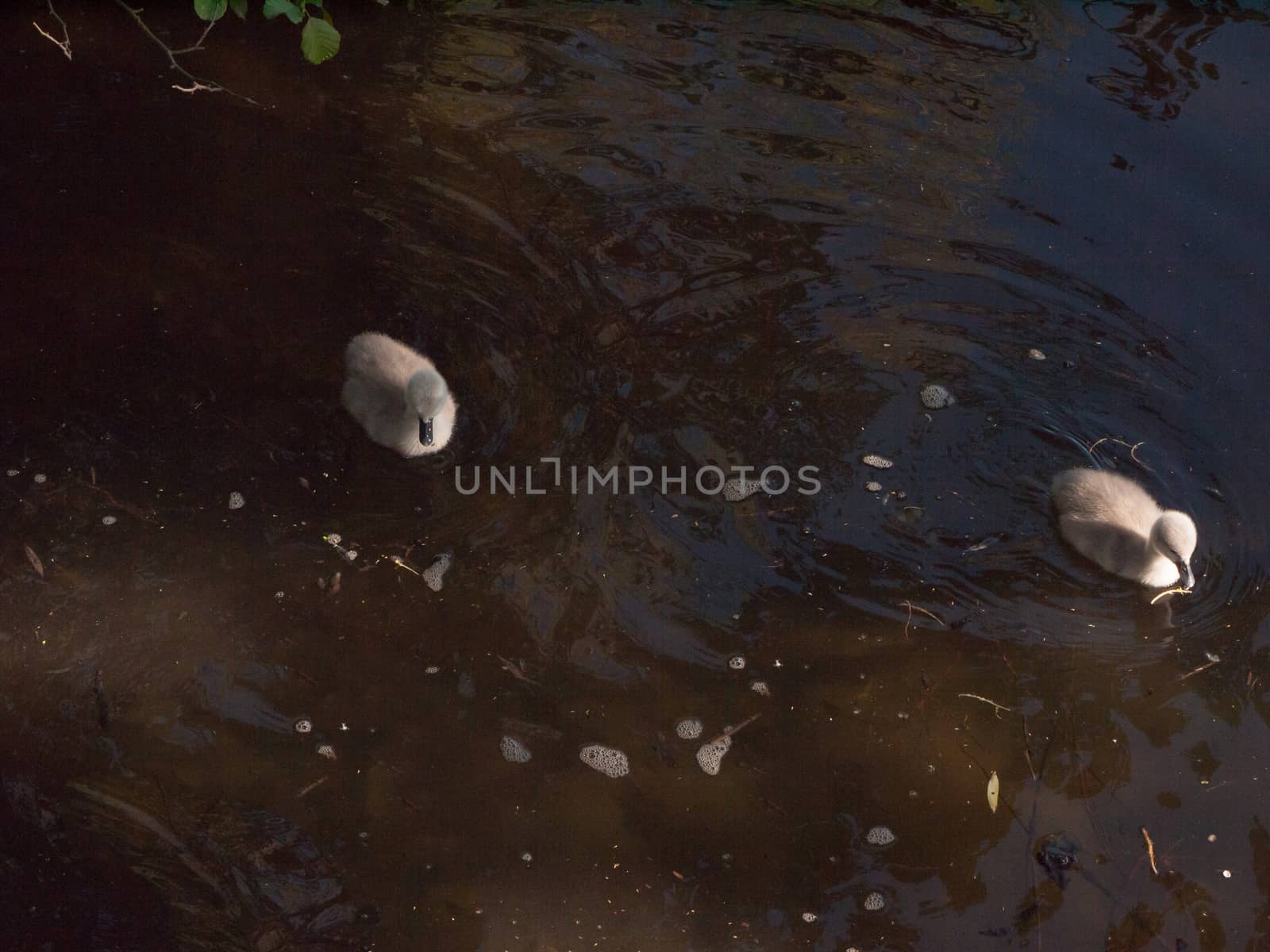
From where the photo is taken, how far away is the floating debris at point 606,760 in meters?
3.06

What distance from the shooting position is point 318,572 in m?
3.37

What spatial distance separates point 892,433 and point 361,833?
2.20m

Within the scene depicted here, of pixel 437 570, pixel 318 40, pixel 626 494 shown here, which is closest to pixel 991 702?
pixel 626 494

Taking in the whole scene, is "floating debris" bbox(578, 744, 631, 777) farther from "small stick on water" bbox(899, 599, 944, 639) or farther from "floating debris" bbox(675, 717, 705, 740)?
"small stick on water" bbox(899, 599, 944, 639)

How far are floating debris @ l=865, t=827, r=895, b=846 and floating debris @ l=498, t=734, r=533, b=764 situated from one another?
3.17ft

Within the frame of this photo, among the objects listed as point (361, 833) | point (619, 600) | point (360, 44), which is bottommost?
point (361, 833)

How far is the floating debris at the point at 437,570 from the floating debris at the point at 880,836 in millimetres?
1449

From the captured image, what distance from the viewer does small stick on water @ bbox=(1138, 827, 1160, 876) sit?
3008mm

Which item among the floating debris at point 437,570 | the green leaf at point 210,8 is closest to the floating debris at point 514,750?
the floating debris at point 437,570

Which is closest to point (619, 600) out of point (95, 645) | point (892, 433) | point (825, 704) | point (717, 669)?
point (717, 669)

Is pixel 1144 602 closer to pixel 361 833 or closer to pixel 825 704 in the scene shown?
pixel 825 704

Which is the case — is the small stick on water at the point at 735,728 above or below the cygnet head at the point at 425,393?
below

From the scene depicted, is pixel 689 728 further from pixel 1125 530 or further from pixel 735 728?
pixel 1125 530

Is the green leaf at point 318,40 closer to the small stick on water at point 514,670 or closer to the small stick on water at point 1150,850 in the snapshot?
the small stick on water at point 514,670
